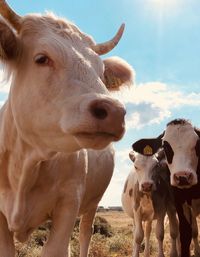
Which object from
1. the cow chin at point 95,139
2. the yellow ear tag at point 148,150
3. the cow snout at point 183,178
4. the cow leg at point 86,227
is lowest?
the cow leg at point 86,227

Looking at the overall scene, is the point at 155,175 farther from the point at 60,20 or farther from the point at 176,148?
the point at 60,20

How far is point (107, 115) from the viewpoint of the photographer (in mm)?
3379

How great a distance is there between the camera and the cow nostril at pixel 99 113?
3389 mm

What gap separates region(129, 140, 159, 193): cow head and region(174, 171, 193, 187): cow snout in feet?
6.17

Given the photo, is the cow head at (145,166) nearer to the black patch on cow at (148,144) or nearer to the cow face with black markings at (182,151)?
the black patch on cow at (148,144)

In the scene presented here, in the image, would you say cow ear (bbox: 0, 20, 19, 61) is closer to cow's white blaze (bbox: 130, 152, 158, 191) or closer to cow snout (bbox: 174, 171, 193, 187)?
cow snout (bbox: 174, 171, 193, 187)

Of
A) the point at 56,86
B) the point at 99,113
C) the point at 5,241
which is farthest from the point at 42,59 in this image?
the point at 5,241

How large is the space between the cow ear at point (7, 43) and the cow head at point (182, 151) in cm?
444

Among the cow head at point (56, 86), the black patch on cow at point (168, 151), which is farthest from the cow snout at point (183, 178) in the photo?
the cow head at point (56, 86)

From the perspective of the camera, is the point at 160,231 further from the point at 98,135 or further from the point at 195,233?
the point at 98,135

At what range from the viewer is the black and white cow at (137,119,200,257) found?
796cm

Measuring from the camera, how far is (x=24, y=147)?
4.60 m

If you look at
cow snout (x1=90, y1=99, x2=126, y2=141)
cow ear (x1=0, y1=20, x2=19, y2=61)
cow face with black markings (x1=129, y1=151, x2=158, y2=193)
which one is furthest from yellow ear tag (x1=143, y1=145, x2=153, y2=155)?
cow snout (x1=90, y1=99, x2=126, y2=141)

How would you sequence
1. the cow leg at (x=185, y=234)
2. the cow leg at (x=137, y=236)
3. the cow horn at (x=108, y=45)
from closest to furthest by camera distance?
1. the cow horn at (x=108, y=45)
2. the cow leg at (x=185, y=234)
3. the cow leg at (x=137, y=236)
